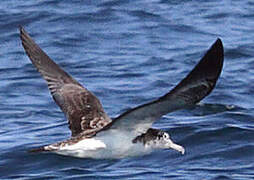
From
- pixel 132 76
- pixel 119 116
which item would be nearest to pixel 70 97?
pixel 119 116

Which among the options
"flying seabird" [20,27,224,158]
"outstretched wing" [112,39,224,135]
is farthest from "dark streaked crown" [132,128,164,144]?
"outstretched wing" [112,39,224,135]

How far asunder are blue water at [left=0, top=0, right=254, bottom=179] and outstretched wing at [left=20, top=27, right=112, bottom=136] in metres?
0.74

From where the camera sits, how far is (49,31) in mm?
15789

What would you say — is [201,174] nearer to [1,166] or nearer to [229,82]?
[1,166]

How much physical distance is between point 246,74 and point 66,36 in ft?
11.6

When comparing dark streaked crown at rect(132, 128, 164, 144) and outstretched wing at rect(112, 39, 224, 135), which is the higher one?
outstretched wing at rect(112, 39, 224, 135)

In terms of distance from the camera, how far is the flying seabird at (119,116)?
7.63 m

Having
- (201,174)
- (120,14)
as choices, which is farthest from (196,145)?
(120,14)

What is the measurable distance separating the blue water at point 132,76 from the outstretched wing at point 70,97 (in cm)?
74

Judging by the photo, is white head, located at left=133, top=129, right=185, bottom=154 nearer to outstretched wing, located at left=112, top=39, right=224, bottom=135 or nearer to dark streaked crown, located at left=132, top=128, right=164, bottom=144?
dark streaked crown, located at left=132, top=128, right=164, bottom=144

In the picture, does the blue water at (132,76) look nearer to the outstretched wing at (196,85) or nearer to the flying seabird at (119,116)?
the flying seabird at (119,116)

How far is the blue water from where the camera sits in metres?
10.3

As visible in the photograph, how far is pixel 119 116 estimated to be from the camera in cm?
798

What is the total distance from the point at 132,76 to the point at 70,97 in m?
3.77
